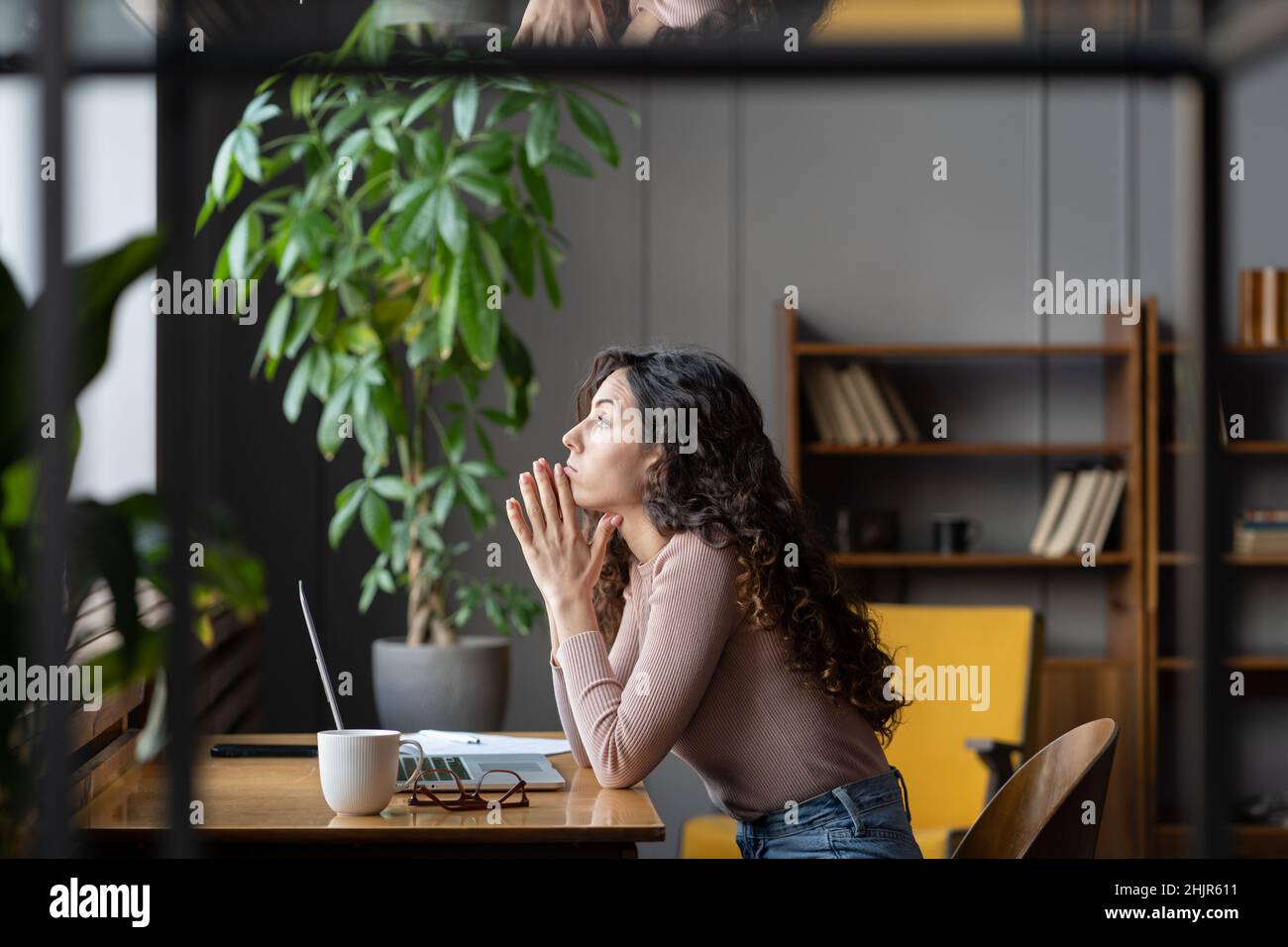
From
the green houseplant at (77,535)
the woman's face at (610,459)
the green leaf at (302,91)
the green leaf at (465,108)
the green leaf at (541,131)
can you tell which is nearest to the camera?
the green houseplant at (77,535)

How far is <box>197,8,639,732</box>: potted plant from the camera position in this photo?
2.37 meters

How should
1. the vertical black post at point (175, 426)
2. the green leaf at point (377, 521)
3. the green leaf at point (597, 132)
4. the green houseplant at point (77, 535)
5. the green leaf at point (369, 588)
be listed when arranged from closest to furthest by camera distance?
the vertical black post at point (175, 426)
the green houseplant at point (77, 535)
the green leaf at point (597, 132)
the green leaf at point (377, 521)
the green leaf at point (369, 588)

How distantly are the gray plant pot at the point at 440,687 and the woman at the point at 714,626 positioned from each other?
101 cm

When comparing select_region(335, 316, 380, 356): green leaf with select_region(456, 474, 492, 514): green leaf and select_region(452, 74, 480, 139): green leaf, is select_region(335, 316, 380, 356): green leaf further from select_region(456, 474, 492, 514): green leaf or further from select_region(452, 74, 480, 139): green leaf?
select_region(452, 74, 480, 139): green leaf

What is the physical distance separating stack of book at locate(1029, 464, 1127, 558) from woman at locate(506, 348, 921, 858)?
5.86ft

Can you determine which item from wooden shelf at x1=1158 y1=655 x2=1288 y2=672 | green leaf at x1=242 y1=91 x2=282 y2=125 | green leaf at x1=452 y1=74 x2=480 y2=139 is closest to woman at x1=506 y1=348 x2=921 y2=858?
green leaf at x1=452 y1=74 x2=480 y2=139

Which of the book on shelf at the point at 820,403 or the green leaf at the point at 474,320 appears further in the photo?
the book on shelf at the point at 820,403

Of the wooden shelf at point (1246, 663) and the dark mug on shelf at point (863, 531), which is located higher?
the dark mug on shelf at point (863, 531)

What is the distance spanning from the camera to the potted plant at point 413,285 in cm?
237

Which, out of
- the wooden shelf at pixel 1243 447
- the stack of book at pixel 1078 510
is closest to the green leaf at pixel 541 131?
the stack of book at pixel 1078 510

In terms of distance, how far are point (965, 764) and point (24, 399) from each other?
6.49ft

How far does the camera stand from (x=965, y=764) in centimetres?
250

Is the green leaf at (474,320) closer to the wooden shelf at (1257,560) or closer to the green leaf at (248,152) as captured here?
the green leaf at (248,152)

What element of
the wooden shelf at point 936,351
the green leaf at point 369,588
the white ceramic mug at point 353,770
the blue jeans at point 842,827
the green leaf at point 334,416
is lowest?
the blue jeans at point 842,827
